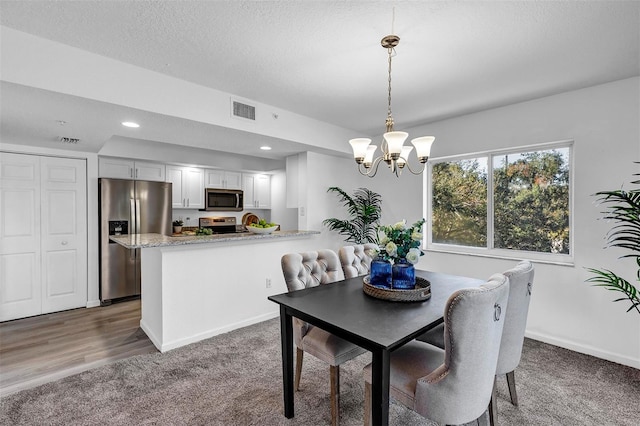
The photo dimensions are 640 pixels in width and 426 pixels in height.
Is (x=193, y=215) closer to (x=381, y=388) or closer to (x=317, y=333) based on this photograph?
(x=317, y=333)

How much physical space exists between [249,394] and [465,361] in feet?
5.16

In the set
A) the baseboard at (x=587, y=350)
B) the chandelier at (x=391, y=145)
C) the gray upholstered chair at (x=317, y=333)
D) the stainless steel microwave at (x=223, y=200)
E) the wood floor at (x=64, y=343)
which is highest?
the chandelier at (x=391, y=145)

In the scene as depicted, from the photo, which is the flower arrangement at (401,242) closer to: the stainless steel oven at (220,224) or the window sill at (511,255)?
the window sill at (511,255)

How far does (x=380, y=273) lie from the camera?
2074 mm

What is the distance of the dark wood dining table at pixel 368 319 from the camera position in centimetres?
134

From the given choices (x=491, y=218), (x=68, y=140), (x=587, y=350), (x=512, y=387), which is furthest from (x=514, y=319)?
(x=68, y=140)

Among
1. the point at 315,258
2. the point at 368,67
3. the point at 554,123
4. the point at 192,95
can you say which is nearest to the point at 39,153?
the point at 192,95

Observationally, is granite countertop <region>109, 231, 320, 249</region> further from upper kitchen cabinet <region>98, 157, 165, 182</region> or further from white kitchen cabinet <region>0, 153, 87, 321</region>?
upper kitchen cabinet <region>98, 157, 165, 182</region>

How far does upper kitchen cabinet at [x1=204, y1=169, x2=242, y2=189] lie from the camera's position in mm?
5379

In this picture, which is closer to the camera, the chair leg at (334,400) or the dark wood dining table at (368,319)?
the dark wood dining table at (368,319)

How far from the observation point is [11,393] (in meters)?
2.19

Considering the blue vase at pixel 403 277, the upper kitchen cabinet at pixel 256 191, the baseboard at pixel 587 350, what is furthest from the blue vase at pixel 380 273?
the upper kitchen cabinet at pixel 256 191

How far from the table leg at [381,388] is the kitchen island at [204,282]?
7.15 ft

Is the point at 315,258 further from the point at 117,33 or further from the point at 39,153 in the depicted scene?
the point at 39,153
